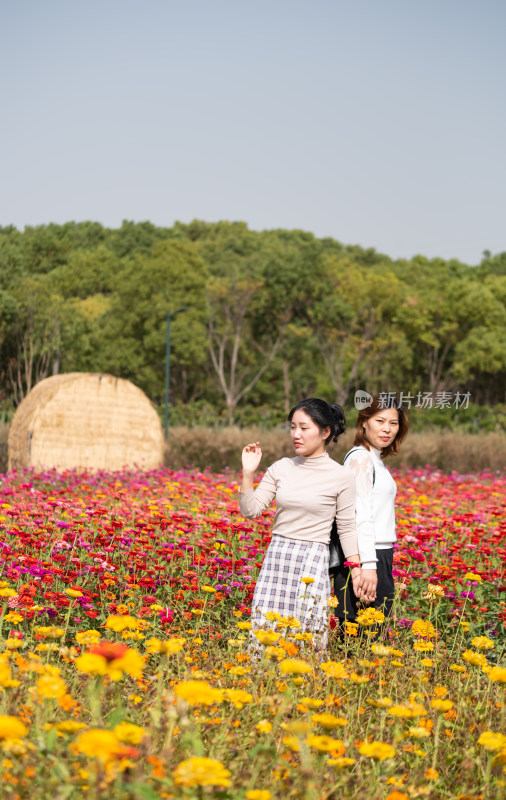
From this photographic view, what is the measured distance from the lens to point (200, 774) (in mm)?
1671

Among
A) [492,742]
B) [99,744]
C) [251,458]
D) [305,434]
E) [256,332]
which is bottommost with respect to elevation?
[492,742]

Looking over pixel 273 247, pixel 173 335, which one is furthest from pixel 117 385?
pixel 273 247

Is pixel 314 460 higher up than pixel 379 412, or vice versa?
pixel 379 412

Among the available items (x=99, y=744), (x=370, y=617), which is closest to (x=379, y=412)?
(x=370, y=617)

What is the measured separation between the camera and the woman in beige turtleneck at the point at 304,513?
158 inches

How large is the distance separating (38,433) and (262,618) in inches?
360

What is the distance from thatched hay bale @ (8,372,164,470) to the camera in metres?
12.6

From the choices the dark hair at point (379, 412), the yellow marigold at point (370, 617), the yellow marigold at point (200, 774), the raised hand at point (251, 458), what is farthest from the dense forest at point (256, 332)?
the yellow marigold at point (200, 774)

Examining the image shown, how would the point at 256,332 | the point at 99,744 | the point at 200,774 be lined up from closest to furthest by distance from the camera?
the point at 99,744 → the point at 200,774 → the point at 256,332

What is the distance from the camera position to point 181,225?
6162 centimetres

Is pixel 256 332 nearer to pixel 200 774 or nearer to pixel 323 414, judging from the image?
pixel 323 414

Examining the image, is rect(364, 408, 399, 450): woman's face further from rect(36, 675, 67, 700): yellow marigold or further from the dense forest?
the dense forest

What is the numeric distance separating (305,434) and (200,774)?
8.15ft

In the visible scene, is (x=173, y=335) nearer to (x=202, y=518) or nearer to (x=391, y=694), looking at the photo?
(x=202, y=518)
